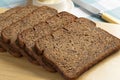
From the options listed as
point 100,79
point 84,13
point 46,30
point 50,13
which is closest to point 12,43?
point 46,30

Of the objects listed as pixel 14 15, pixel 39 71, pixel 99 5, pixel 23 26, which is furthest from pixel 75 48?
pixel 99 5

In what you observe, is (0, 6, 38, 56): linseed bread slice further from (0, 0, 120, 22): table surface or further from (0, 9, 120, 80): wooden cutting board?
(0, 0, 120, 22): table surface

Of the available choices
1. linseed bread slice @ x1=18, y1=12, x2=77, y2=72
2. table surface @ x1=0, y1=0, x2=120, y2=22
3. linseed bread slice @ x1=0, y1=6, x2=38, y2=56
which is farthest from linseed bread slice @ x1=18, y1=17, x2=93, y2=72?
table surface @ x1=0, y1=0, x2=120, y2=22

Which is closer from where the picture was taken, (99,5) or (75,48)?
(75,48)

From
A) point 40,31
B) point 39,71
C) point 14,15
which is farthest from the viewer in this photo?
point 14,15

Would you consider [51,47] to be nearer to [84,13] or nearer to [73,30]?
[73,30]

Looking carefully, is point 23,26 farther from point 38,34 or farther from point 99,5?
point 99,5

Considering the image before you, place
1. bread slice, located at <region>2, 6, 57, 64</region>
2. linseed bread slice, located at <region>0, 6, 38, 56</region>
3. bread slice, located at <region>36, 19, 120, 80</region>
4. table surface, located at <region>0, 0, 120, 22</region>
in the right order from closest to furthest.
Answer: bread slice, located at <region>36, 19, 120, 80</region> < bread slice, located at <region>2, 6, 57, 64</region> < linseed bread slice, located at <region>0, 6, 38, 56</region> < table surface, located at <region>0, 0, 120, 22</region>
